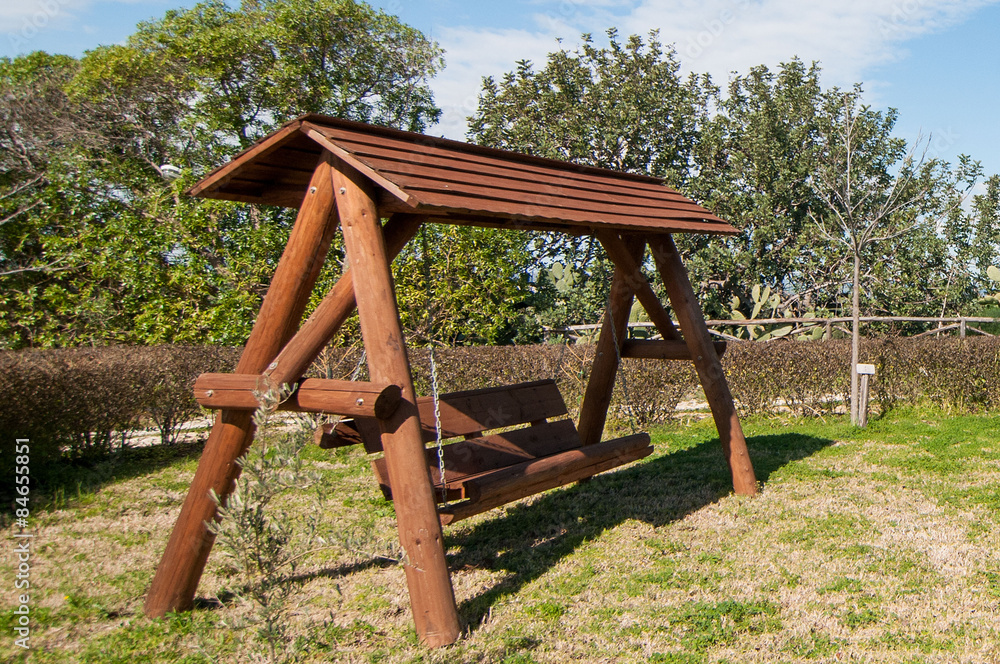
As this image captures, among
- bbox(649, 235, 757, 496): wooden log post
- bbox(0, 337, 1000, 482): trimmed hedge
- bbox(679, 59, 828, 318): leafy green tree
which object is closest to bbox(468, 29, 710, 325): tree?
bbox(679, 59, 828, 318): leafy green tree

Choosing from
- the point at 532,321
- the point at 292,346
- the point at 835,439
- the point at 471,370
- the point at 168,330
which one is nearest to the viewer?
the point at 292,346

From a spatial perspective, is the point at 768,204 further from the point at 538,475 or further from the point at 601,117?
the point at 538,475

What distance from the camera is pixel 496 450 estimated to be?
472cm

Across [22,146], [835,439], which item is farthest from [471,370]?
[22,146]

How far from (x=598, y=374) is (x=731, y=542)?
6.17ft

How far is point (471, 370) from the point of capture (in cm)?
944

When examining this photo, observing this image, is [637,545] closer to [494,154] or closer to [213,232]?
[494,154]

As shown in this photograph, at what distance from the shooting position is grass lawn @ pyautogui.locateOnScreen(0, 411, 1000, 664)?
3188 mm

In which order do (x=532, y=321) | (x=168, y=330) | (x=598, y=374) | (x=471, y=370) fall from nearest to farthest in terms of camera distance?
1. (x=598, y=374)
2. (x=471, y=370)
3. (x=168, y=330)
4. (x=532, y=321)

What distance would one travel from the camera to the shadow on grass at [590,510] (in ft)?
14.1

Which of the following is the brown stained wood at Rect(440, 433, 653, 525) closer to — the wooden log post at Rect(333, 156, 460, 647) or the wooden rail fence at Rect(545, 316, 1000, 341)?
the wooden log post at Rect(333, 156, 460, 647)

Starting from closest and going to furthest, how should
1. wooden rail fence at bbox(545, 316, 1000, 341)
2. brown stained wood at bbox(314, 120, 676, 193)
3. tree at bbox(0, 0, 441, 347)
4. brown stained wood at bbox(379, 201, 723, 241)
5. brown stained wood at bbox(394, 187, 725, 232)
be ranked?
brown stained wood at bbox(394, 187, 725, 232), brown stained wood at bbox(314, 120, 676, 193), brown stained wood at bbox(379, 201, 723, 241), wooden rail fence at bbox(545, 316, 1000, 341), tree at bbox(0, 0, 441, 347)

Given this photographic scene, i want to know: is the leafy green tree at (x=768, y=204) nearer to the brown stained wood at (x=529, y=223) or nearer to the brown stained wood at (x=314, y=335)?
the brown stained wood at (x=529, y=223)

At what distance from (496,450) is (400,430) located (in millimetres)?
1503
